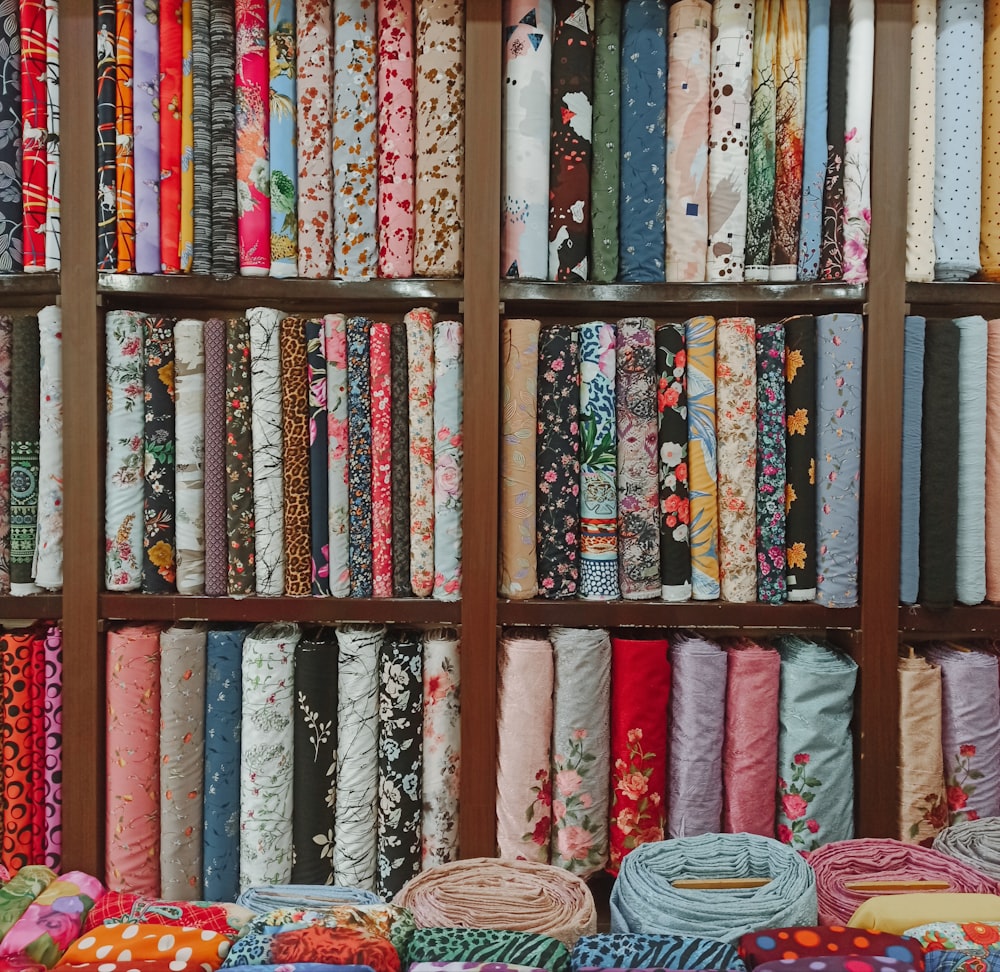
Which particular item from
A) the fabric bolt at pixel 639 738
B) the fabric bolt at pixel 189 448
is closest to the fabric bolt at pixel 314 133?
the fabric bolt at pixel 189 448

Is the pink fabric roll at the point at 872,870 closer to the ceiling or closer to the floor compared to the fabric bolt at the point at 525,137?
closer to the floor

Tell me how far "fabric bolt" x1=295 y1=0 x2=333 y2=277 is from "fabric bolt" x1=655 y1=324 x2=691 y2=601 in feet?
1.98

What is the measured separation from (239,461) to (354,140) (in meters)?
0.58

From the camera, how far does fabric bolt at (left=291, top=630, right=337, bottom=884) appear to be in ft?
4.06

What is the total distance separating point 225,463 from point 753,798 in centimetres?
108

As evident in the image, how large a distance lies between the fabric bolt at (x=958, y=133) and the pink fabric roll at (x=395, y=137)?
34.7 inches

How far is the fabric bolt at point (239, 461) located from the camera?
4.03 feet

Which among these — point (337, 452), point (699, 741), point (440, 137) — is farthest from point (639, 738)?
point (440, 137)

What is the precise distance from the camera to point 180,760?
Result: 1.23m

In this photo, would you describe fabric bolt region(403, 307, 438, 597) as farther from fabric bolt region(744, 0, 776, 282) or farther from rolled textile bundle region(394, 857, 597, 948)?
fabric bolt region(744, 0, 776, 282)

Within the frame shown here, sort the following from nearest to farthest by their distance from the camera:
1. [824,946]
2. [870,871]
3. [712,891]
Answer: [824,946] → [712,891] → [870,871]

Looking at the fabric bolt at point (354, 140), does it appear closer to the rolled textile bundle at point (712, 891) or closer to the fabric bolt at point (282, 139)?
the fabric bolt at point (282, 139)

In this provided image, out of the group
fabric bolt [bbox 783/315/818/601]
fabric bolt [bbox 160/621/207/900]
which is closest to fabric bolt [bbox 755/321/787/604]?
fabric bolt [bbox 783/315/818/601]

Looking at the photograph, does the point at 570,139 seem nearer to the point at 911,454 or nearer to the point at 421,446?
the point at 421,446
